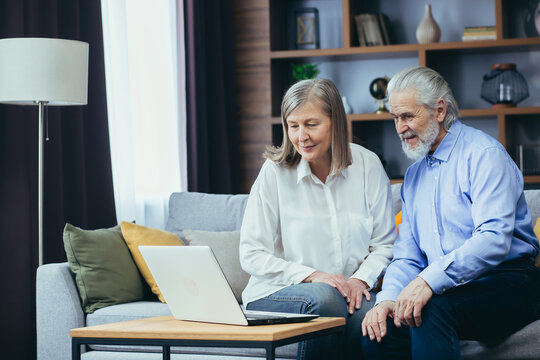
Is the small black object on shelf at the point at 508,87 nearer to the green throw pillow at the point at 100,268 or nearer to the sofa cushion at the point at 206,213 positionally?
the sofa cushion at the point at 206,213

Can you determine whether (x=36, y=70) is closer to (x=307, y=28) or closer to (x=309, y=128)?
(x=309, y=128)

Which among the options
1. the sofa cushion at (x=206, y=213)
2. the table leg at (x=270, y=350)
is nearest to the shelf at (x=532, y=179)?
the sofa cushion at (x=206, y=213)

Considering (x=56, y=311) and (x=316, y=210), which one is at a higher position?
(x=316, y=210)

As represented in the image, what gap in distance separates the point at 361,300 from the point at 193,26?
2.59 meters

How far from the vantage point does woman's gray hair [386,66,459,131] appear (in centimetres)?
214

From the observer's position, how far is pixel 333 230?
2354 millimetres

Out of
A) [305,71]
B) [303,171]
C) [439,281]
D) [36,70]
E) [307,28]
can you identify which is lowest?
A: [439,281]

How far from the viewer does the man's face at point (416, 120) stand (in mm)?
2150

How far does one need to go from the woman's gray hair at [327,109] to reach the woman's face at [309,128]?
2 centimetres

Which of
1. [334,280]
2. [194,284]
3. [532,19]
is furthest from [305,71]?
[194,284]

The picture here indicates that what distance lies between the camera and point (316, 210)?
238 centimetres

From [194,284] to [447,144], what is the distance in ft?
2.80

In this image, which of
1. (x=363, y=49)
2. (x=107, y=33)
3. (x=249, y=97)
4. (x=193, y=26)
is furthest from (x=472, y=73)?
(x=107, y=33)

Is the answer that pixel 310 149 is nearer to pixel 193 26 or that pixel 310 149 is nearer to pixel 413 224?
pixel 413 224
